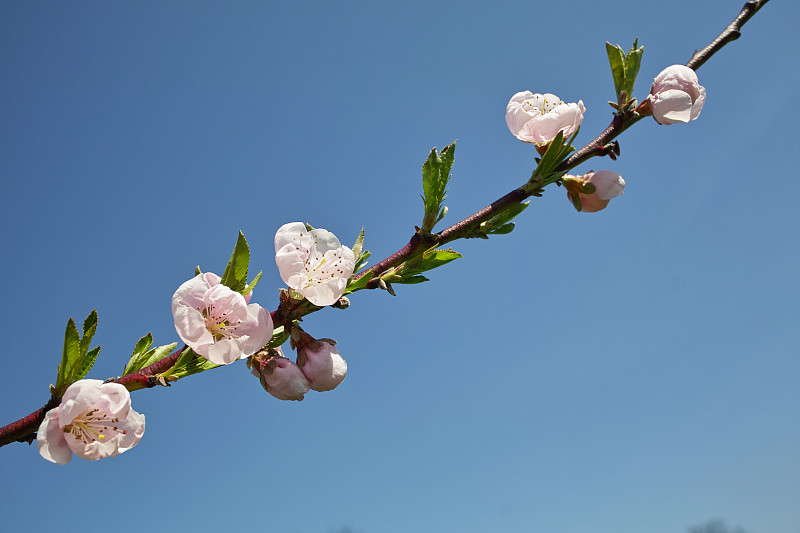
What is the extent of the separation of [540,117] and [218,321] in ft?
3.29

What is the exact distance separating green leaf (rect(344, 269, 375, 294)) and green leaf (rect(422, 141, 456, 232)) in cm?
18

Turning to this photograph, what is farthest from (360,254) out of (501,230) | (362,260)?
(501,230)

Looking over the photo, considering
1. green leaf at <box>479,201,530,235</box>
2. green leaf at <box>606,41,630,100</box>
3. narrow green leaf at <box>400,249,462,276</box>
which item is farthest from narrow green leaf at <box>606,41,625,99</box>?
narrow green leaf at <box>400,249,462,276</box>

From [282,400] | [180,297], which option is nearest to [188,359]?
[180,297]

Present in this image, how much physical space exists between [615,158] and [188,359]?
1.17m

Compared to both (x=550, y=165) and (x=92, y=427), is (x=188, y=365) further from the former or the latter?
(x=550, y=165)

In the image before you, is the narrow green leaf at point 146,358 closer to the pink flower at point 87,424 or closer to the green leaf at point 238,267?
the pink flower at point 87,424

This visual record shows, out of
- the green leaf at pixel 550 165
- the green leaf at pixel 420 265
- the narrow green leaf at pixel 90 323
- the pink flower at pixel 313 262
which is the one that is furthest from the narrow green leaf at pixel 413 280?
the narrow green leaf at pixel 90 323

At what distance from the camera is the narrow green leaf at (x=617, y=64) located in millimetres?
1600

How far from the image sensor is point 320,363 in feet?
4.84

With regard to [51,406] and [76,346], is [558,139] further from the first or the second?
[51,406]

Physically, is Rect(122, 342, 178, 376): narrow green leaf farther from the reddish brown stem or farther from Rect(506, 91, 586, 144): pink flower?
Rect(506, 91, 586, 144): pink flower

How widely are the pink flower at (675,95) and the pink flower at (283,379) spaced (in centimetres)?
116

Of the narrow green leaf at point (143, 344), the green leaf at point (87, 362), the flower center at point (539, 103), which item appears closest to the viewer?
the green leaf at point (87, 362)
